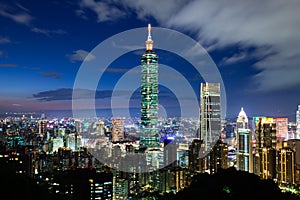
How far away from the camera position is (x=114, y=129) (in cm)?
1038

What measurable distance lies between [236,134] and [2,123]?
8136 millimetres

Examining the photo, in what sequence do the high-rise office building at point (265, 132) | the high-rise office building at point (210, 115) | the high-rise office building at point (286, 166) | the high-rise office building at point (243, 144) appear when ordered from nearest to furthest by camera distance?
the high-rise office building at point (286, 166) < the high-rise office building at point (243, 144) < the high-rise office building at point (265, 132) < the high-rise office building at point (210, 115)

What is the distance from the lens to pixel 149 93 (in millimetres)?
19453

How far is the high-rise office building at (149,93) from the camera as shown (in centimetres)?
1811

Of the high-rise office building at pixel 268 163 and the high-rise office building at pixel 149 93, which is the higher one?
the high-rise office building at pixel 149 93

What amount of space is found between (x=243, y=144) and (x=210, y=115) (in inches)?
95.6

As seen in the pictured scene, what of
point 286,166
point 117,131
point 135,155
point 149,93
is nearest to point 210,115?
point 135,155

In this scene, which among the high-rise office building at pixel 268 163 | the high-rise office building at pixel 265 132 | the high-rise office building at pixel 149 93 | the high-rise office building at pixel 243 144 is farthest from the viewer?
the high-rise office building at pixel 149 93

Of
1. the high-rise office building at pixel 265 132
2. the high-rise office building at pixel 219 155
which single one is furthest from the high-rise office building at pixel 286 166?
the high-rise office building at pixel 219 155

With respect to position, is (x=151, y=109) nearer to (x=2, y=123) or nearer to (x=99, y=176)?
(x=2, y=123)

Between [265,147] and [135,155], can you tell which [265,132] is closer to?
[265,147]

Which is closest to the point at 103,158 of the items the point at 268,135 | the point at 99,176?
the point at 99,176

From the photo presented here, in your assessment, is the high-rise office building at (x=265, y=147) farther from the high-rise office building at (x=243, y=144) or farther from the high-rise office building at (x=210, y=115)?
the high-rise office building at (x=210, y=115)

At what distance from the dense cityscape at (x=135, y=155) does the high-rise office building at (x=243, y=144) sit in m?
0.03
